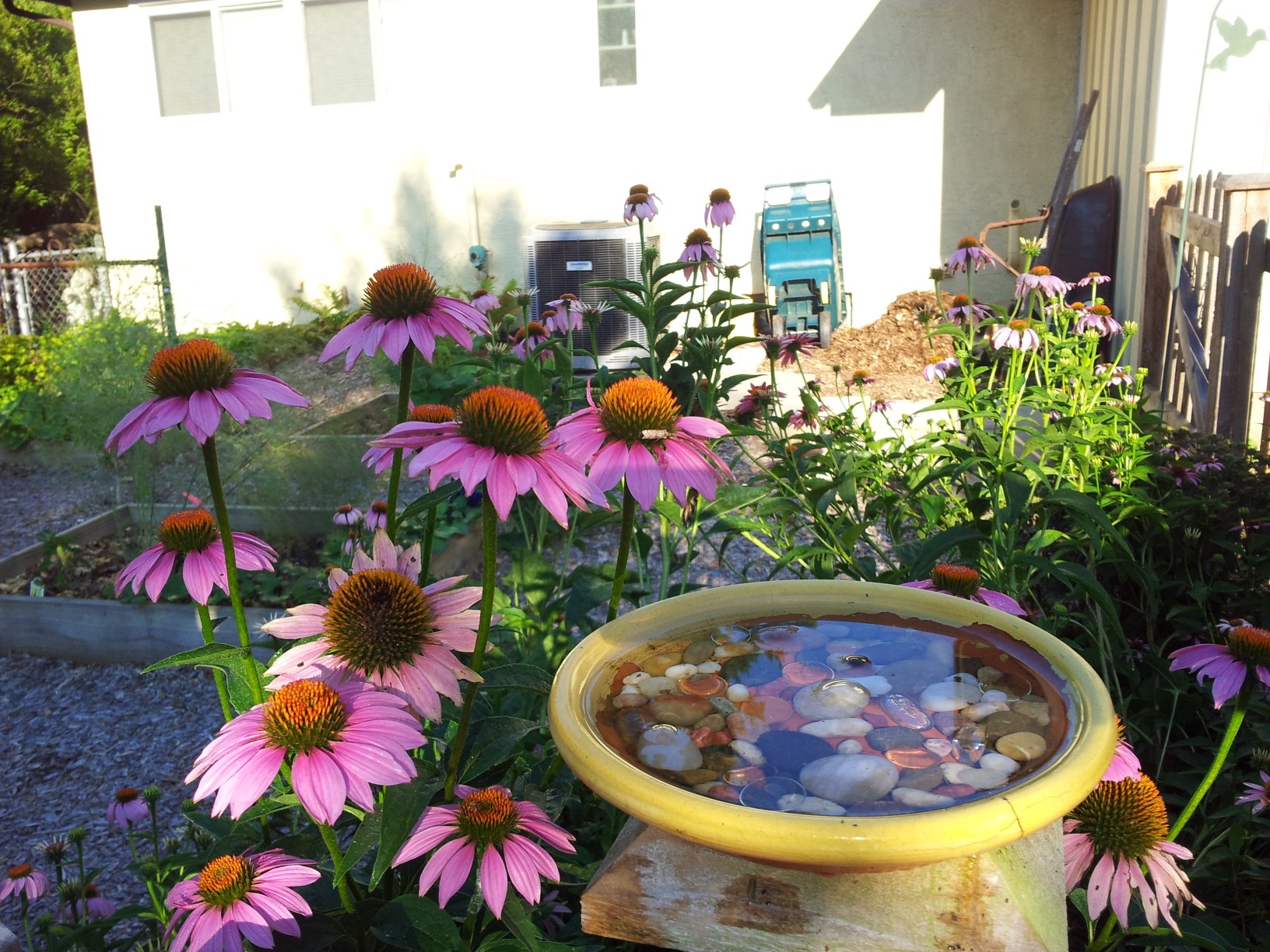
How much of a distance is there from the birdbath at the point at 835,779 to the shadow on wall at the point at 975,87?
7.88m

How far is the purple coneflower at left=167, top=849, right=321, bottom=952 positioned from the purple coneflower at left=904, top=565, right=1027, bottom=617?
85 cm

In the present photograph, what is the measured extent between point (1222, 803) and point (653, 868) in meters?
1.25

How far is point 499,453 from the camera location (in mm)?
963

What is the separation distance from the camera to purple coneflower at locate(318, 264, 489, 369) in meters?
1.23

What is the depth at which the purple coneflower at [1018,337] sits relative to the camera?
7.79ft

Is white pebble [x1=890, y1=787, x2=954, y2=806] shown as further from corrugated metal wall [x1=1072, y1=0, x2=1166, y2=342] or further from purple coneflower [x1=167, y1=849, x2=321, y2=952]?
corrugated metal wall [x1=1072, y1=0, x2=1166, y2=342]

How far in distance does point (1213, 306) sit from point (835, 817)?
3.34m

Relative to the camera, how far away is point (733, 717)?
3.30 feet

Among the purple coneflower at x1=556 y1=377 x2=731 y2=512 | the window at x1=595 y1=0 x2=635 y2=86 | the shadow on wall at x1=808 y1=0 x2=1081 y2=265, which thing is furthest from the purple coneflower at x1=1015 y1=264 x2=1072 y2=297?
the window at x1=595 y1=0 x2=635 y2=86

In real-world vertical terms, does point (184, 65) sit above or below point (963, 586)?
above

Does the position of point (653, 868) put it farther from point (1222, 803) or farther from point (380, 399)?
point (380, 399)

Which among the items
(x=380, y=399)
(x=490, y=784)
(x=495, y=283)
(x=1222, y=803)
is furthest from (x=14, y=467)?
(x=1222, y=803)

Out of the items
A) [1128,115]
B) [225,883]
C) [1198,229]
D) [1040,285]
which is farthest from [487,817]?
[1128,115]

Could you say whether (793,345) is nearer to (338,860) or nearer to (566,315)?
(566,315)
